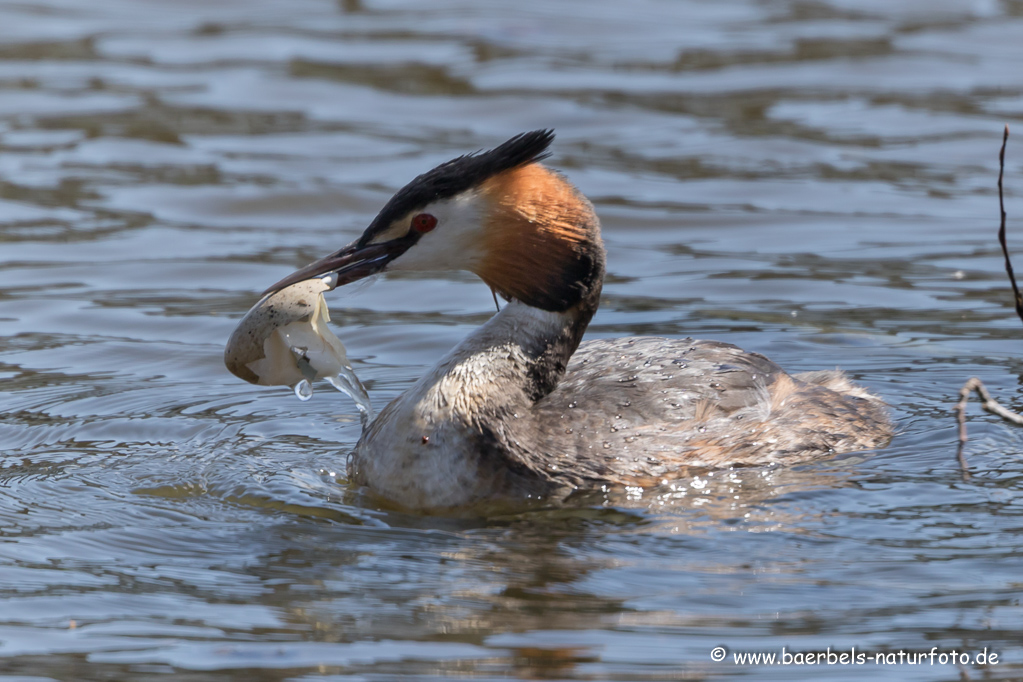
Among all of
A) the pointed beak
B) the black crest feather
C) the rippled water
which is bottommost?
the rippled water

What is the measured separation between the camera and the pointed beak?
620 cm

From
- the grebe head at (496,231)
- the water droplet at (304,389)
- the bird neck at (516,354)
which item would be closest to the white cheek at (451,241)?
the grebe head at (496,231)

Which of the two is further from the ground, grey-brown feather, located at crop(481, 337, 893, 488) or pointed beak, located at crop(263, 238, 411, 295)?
pointed beak, located at crop(263, 238, 411, 295)

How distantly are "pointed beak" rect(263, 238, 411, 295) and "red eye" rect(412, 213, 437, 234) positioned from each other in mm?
72

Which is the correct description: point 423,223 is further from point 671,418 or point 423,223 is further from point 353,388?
point 671,418

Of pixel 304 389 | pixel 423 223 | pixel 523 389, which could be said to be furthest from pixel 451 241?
pixel 304 389

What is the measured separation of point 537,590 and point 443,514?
943mm

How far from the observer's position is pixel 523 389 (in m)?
6.34

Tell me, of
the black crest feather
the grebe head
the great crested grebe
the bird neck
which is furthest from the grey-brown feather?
the black crest feather

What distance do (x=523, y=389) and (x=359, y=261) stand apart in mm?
850

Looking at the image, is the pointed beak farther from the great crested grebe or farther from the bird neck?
the bird neck

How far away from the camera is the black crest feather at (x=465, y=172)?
604cm

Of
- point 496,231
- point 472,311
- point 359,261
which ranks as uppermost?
point 496,231

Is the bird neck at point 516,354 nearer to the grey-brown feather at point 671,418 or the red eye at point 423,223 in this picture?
the grey-brown feather at point 671,418
